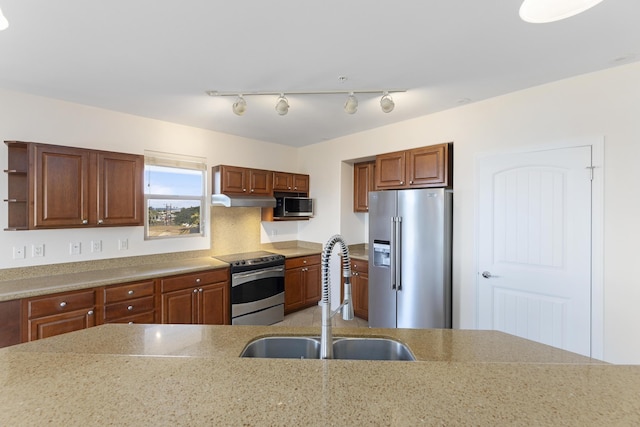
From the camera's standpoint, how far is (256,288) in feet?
12.0

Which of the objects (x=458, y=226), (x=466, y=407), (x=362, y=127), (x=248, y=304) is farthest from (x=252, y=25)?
(x=248, y=304)

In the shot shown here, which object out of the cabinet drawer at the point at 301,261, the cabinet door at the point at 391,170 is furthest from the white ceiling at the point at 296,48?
the cabinet drawer at the point at 301,261

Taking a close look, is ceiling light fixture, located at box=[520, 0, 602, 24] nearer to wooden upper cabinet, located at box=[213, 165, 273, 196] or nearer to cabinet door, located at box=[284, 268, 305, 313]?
wooden upper cabinet, located at box=[213, 165, 273, 196]

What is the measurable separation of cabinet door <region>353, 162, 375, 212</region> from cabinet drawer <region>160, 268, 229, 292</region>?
2143 mm

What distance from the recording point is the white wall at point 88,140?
102 inches

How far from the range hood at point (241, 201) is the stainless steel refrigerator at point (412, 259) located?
5.06ft

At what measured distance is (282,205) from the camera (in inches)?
169

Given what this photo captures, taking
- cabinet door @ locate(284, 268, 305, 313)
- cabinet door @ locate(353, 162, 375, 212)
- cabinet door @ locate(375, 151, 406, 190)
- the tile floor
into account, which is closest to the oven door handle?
cabinet door @ locate(284, 268, 305, 313)

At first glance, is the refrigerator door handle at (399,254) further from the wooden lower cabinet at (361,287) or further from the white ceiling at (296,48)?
the white ceiling at (296,48)

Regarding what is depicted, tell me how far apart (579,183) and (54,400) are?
10.4ft

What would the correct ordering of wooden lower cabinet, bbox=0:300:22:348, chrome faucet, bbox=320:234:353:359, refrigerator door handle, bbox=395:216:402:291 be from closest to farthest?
1. chrome faucet, bbox=320:234:353:359
2. wooden lower cabinet, bbox=0:300:22:348
3. refrigerator door handle, bbox=395:216:402:291

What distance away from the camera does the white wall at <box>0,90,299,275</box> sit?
8.50 feet

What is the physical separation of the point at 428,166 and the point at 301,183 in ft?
6.99

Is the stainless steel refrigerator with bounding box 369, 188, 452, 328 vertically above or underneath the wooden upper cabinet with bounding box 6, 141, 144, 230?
underneath
